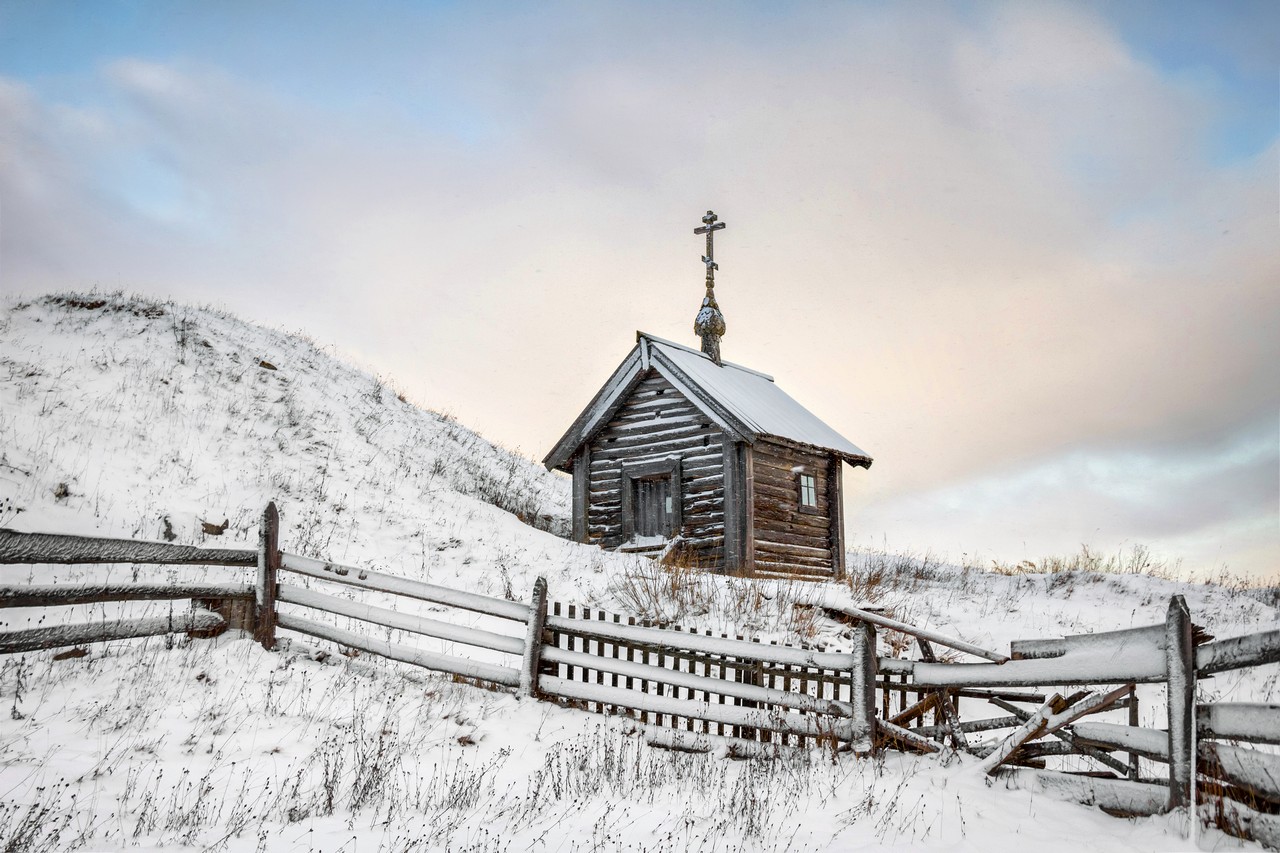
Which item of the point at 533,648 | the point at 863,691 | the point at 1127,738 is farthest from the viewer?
the point at 533,648

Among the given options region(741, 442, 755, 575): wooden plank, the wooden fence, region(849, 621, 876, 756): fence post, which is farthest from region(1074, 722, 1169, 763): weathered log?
region(741, 442, 755, 575): wooden plank

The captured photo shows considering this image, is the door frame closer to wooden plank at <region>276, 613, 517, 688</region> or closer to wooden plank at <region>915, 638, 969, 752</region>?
wooden plank at <region>276, 613, 517, 688</region>

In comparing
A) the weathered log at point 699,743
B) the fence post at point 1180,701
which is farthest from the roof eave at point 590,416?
the fence post at point 1180,701

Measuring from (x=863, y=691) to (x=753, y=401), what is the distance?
476 inches

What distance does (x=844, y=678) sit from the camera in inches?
349

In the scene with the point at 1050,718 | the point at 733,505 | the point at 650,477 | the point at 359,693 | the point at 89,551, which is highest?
the point at 650,477

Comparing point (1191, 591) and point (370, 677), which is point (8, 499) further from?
point (1191, 591)

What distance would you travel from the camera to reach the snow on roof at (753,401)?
59.4 feet

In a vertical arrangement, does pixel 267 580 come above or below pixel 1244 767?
above

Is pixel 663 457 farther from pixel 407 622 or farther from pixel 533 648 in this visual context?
pixel 533 648

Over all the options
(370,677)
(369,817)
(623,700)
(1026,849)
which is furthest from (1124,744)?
(370,677)

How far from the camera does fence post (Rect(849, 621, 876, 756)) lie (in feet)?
26.5

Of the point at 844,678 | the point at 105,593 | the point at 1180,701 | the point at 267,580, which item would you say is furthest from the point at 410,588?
the point at 1180,701

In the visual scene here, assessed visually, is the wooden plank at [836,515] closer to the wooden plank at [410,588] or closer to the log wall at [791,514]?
the log wall at [791,514]
